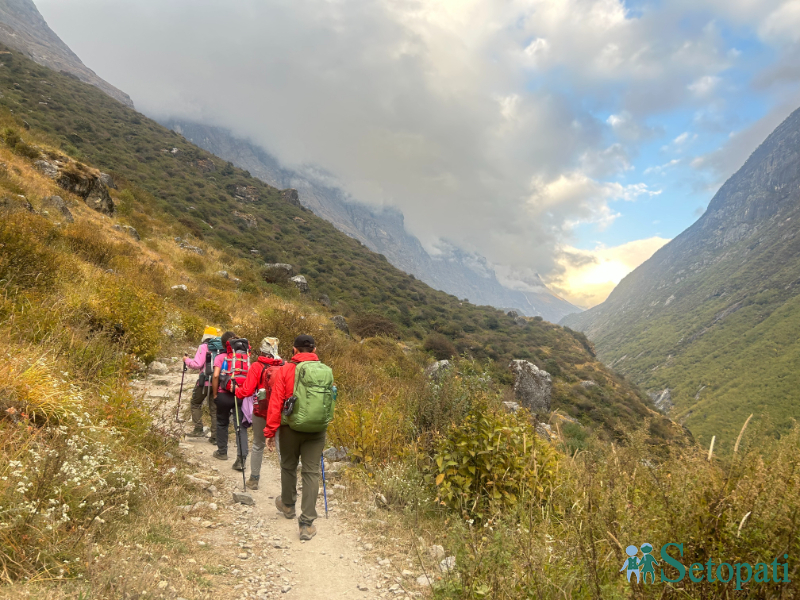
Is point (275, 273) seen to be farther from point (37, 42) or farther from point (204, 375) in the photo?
point (37, 42)

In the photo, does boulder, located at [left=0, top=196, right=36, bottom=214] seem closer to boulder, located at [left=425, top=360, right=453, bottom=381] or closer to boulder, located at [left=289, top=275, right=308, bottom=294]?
boulder, located at [left=425, top=360, right=453, bottom=381]

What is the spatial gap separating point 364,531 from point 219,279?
605 inches

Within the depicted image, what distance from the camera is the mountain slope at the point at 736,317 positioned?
2581 inches

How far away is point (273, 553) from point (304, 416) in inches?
52.5

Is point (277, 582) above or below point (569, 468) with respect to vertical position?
below

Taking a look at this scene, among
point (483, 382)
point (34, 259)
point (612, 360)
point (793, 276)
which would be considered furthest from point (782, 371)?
point (34, 259)

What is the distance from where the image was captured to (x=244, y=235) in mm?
30656

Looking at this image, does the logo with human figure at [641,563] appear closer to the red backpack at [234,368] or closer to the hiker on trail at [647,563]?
the hiker on trail at [647,563]

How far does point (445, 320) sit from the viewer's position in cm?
3653

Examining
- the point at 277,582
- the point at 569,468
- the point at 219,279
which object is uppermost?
the point at 219,279

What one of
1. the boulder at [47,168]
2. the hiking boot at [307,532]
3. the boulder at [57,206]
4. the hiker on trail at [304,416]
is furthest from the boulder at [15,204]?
the hiking boot at [307,532]

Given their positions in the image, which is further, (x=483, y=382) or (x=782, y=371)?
(x=782, y=371)

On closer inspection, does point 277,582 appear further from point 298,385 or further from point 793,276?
point 793,276

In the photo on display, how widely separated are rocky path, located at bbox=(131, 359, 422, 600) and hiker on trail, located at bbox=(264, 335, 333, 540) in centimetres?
31
